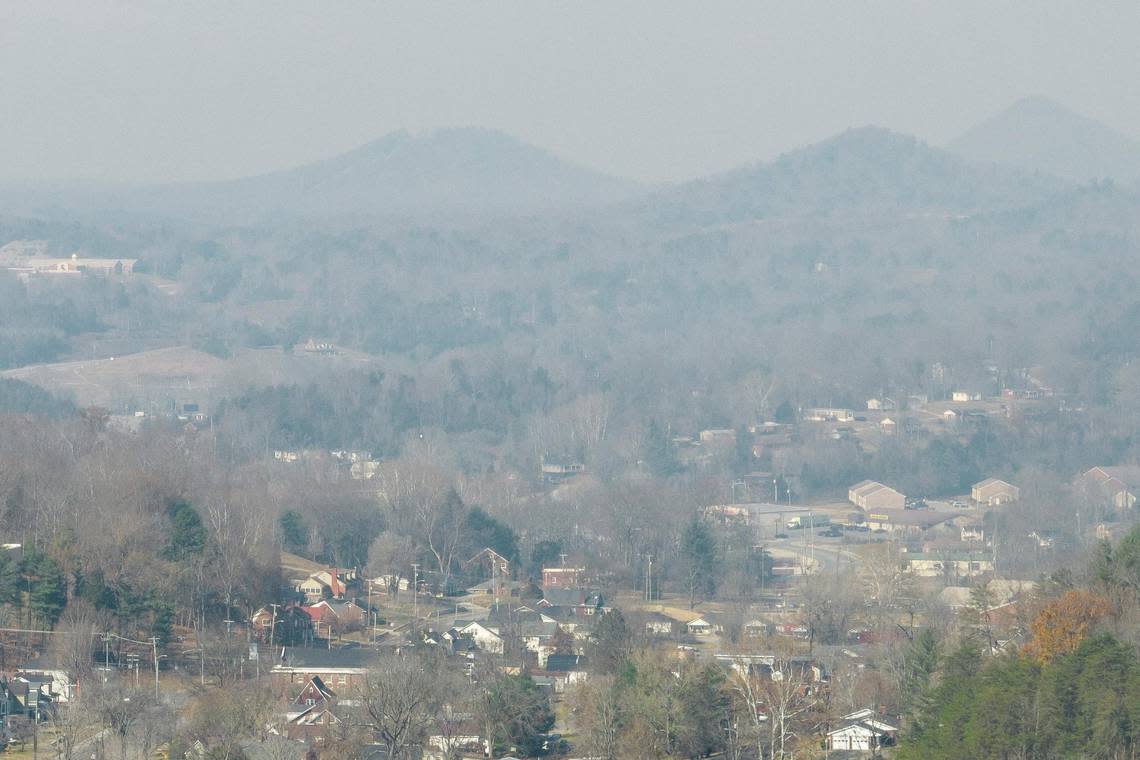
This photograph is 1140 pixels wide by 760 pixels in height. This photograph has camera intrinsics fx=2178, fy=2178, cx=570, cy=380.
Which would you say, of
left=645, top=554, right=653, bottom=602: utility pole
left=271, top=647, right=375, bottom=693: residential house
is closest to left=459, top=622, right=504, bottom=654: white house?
left=271, top=647, right=375, bottom=693: residential house

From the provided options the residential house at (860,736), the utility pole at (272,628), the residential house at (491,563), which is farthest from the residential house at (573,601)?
the residential house at (860,736)

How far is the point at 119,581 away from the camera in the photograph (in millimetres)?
20938

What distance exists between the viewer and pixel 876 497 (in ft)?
132

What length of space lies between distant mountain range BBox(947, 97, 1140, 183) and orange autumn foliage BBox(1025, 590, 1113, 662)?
155947 mm

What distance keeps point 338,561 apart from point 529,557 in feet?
9.45

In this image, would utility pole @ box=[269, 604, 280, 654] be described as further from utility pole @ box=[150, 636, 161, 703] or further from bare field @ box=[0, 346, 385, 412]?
bare field @ box=[0, 346, 385, 412]

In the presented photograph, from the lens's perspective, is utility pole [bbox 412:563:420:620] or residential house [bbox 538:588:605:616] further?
residential house [bbox 538:588:605:616]

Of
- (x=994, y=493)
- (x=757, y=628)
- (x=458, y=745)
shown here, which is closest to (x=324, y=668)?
(x=458, y=745)

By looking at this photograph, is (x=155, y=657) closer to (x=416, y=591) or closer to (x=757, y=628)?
Answer: (x=757, y=628)

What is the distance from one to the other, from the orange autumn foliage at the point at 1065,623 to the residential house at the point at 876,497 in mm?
22243

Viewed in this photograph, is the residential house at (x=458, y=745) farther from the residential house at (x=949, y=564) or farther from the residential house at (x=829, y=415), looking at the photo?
the residential house at (x=829, y=415)

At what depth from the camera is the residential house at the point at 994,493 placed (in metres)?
40.0

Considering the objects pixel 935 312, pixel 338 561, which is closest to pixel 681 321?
pixel 935 312

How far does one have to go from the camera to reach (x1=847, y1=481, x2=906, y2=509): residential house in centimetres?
3975
